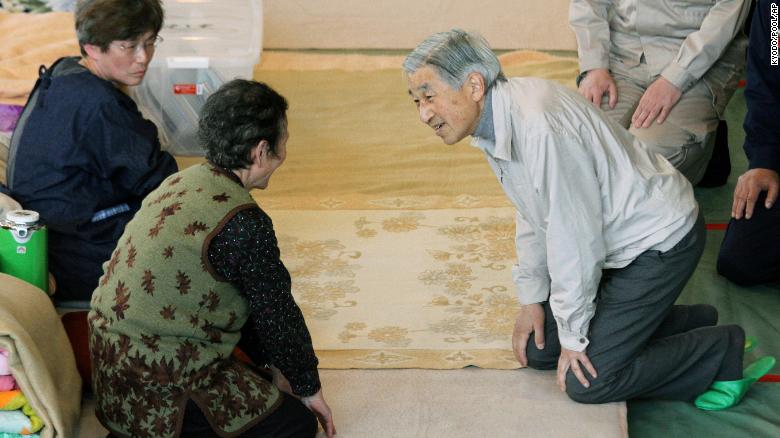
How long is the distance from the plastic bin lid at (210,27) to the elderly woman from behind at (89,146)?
1413 millimetres

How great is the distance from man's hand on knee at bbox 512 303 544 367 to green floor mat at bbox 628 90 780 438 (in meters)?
0.28

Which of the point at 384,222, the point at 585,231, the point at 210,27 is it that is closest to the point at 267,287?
the point at 585,231

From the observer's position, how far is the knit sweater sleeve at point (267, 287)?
2.07 m

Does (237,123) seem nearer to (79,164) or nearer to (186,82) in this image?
(79,164)

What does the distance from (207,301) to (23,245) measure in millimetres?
728

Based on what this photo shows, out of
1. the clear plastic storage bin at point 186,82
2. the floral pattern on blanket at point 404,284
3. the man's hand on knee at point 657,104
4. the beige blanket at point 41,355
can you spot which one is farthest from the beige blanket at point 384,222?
the beige blanket at point 41,355

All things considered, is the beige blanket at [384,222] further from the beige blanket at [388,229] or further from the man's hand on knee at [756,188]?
the man's hand on knee at [756,188]

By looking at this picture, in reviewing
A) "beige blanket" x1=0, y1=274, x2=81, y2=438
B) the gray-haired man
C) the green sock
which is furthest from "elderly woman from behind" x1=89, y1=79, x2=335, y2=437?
the green sock

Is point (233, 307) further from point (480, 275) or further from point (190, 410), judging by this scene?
point (480, 275)

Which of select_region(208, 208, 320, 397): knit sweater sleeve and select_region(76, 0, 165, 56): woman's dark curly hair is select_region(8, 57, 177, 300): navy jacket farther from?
select_region(208, 208, 320, 397): knit sweater sleeve

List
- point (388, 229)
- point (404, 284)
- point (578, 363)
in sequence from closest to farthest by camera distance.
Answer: point (578, 363) < point (404, 284) < point (388, 229)

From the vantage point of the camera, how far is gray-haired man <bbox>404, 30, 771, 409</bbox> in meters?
2.20

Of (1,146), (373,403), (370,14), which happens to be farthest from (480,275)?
(370,14)

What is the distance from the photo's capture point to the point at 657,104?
11.0 ft
